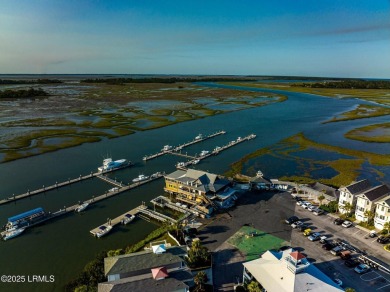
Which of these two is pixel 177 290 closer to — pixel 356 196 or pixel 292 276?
pixel 292 276

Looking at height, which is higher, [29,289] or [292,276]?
[292,276]

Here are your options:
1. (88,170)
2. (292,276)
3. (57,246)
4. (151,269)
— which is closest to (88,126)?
(88,170)

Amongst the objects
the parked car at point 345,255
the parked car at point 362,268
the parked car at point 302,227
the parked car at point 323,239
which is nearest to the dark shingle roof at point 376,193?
the parked car at point 323,239

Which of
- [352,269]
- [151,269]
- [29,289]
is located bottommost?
[29,289]

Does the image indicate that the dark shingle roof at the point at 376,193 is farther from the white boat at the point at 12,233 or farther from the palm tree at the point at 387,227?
→ the white boat at the point at 12,233

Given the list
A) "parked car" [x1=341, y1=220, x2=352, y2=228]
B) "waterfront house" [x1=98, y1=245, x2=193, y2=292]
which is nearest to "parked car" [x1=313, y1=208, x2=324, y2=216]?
"parked car" [x1=341, y1=220, x2=352, y2=228]

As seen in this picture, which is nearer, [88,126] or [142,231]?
[142,231]

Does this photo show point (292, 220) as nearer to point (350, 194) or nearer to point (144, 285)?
point (350, 194)
